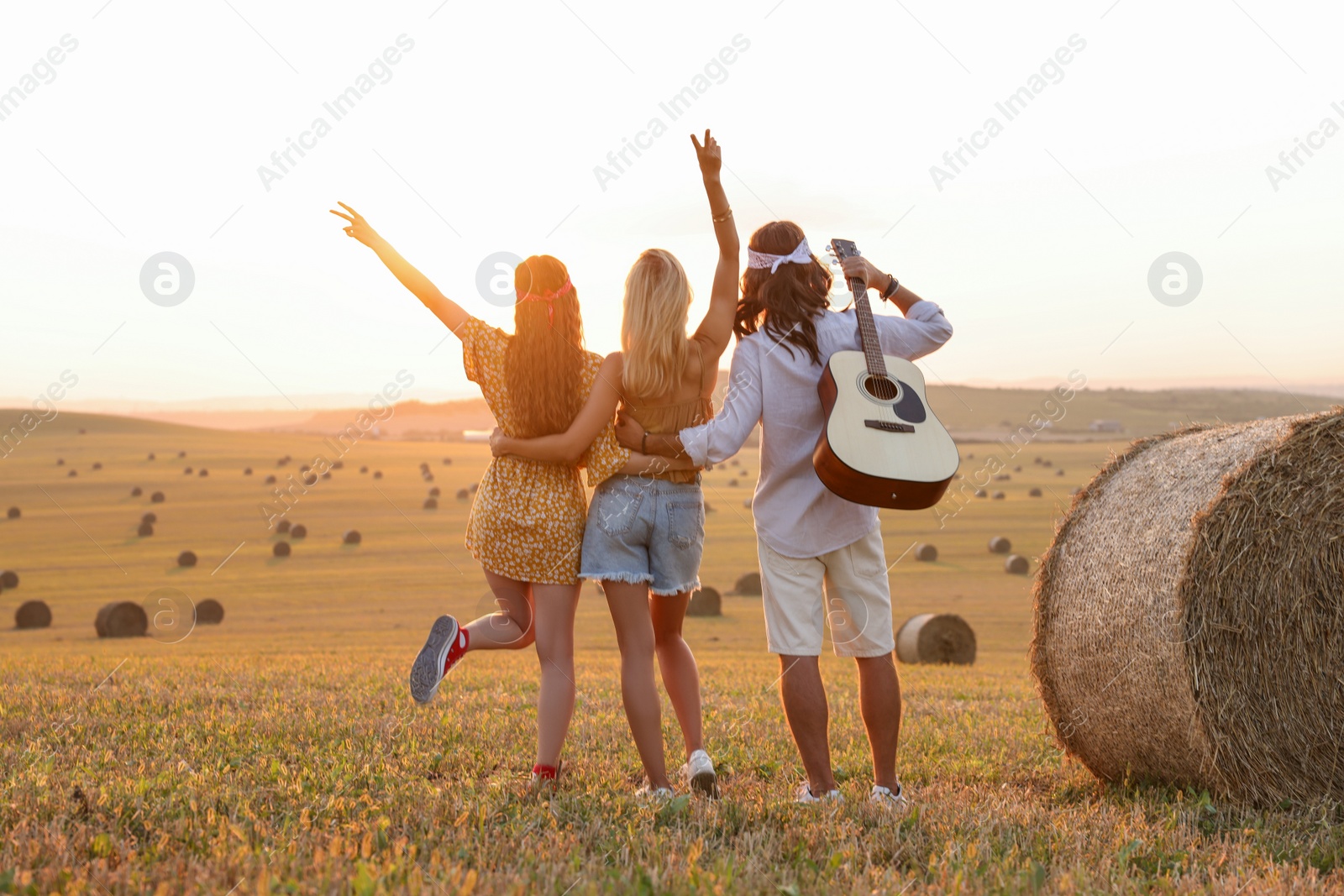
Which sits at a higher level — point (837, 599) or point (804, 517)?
point (804, 517)

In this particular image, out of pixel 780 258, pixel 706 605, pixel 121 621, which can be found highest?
pixel 780 258

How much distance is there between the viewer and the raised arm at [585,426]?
4898 mm

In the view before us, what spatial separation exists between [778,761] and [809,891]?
102 inches

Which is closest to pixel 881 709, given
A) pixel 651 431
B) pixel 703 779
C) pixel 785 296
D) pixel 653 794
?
pixel 703 779

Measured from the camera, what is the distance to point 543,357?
496 cm

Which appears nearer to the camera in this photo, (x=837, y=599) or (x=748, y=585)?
(x=837, y=599)

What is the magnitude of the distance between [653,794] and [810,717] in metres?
0.83

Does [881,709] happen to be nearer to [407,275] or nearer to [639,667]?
[639,667]

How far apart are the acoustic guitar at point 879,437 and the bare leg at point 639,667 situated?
106cm

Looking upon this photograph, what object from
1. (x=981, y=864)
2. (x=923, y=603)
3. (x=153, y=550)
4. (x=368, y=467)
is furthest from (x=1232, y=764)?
(x=368, y=467)

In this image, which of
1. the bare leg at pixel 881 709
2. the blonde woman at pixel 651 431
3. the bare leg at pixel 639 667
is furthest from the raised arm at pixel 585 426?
the bare leg at pixel 881 709

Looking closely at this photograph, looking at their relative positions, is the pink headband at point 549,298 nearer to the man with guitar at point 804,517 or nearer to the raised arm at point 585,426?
the raised arm at point 585,426

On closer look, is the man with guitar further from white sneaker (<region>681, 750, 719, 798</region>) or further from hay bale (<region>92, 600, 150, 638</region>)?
hay bale (<region>92, 600, 150, 638</region>)

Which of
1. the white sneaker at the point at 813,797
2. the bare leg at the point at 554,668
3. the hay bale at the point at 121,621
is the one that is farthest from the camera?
the hay bale at the point at 121,621
